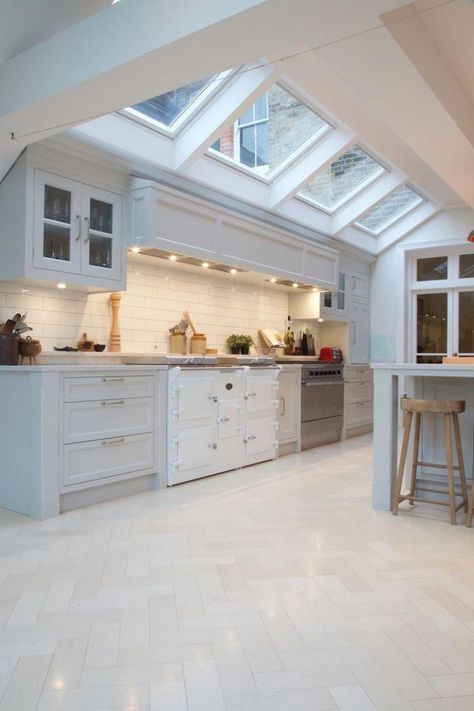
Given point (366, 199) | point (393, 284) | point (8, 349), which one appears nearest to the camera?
point (8, 349)

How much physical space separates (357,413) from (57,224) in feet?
14.6

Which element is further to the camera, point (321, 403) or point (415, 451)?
point (321, 403)

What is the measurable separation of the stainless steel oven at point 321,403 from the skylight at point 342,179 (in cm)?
190

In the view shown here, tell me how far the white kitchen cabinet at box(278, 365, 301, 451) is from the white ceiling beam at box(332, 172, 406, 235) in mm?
2130

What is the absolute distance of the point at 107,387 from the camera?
142 inches

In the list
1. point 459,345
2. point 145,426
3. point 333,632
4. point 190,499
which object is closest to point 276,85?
point 145,426

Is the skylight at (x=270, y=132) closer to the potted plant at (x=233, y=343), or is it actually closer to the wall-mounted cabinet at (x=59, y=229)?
the wall-mounted cabinet at (x=59, y=229)

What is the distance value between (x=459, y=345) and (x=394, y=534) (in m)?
4.98

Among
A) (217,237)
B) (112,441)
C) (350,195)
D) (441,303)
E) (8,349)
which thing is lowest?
(112,441)

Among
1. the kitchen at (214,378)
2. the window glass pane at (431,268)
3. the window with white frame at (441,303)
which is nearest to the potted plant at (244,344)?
the kitchen at (214,378)

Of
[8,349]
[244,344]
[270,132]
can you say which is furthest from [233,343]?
[8,349]

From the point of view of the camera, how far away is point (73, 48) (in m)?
2.69

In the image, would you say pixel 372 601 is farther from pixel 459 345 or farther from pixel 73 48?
pixel 459 345

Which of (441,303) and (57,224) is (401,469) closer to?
(57,224)
